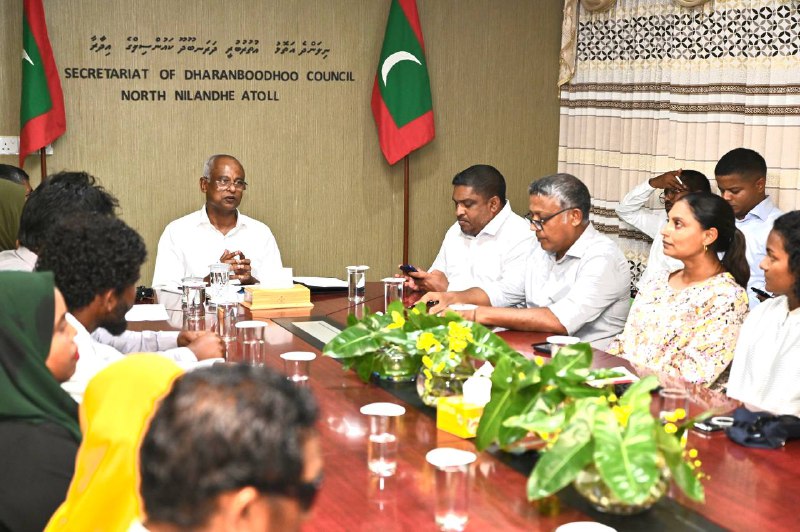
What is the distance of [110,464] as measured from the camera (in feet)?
5.66

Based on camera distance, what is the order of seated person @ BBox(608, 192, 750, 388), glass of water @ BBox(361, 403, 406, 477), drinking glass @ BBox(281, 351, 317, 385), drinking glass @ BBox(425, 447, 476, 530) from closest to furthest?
drinking glass @ BBox(425, 447, 476, 530) → glass of water @ BBox(361, 403, 406, 477) → drinking glass @ BBox(281, 351, 317, 385) → seated person @ BBox(608, 192, 750, 388)

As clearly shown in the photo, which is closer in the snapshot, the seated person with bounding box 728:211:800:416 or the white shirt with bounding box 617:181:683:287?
the seated person with bounding box 728:211:800:416

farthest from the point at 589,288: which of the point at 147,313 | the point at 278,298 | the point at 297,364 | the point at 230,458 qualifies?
the point at 230,458

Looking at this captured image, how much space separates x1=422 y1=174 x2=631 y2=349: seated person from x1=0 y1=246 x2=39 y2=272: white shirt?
160 cm

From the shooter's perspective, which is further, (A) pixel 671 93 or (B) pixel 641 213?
(B) pixel 641 213

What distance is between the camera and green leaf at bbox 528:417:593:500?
197cm

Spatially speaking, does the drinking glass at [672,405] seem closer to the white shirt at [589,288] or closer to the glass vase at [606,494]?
the glass vase at [606,494]

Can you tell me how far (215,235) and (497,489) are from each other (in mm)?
3539

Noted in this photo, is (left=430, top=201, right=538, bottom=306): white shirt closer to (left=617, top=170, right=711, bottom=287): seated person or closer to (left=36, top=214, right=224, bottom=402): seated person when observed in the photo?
(left=617, top=170, right=711, bottom=287): seated person

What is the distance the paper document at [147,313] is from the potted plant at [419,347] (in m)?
1.24

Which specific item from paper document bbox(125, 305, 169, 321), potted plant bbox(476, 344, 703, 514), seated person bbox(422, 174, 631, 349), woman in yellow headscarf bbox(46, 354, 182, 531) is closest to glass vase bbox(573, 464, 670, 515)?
potted plant bbox(476, 344, 703, 514)

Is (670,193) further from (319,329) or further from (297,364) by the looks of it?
(297,364)

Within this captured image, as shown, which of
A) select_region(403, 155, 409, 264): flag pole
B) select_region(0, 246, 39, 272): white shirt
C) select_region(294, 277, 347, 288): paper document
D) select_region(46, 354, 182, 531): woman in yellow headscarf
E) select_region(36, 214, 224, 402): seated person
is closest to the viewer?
select_region(46, 354, 182, 531): woman in yellow headscarf

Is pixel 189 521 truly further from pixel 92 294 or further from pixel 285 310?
Answer: pixel 285 310
